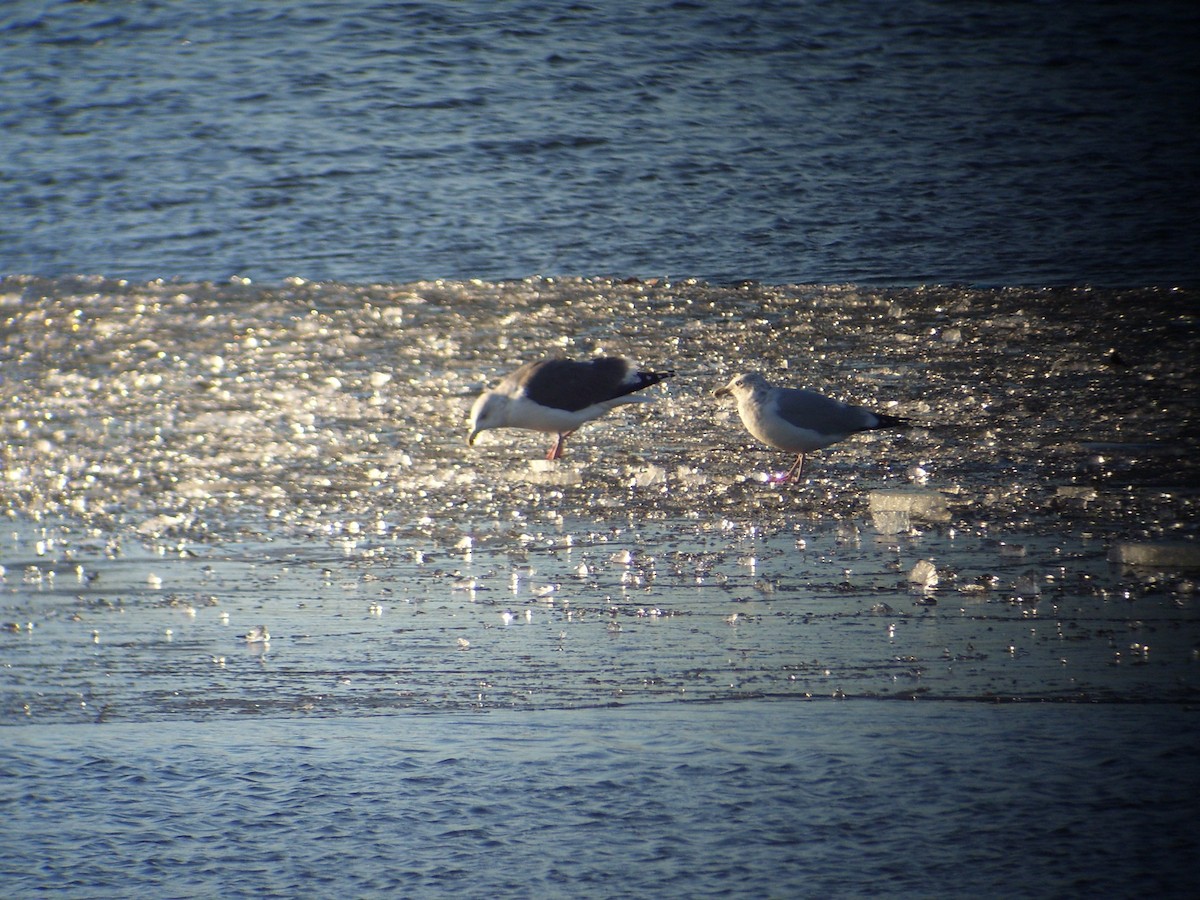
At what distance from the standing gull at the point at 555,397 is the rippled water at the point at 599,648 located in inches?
7.1

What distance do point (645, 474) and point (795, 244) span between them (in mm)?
8307

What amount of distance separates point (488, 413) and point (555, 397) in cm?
37

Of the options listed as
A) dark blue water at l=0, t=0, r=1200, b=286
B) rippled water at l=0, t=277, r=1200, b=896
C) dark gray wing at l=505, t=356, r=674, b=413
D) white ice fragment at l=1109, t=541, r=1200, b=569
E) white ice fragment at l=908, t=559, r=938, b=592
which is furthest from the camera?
dark blue water at l=0, t=0, r=1200, b=286

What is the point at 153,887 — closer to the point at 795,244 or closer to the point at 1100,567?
A: the point at 1100,567

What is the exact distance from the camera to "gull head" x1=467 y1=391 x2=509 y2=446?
734 cm

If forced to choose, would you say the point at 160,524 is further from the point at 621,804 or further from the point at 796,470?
the point at 621,804

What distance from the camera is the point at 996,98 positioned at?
19.2 meters

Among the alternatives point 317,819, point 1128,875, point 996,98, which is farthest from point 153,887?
point 996,98

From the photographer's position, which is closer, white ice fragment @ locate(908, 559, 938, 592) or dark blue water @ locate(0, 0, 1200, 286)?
white ice fragment @ locate(908, 559, 938, 592)

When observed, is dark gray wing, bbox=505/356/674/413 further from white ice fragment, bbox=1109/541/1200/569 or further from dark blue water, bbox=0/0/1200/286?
dark blue water, bbox=0/0/1200/286

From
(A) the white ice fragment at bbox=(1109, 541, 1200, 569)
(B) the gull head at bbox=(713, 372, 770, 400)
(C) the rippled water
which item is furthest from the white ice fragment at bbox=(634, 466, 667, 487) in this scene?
(A) the white ice fragment at bbox=(1109, 541, 1200, 569)

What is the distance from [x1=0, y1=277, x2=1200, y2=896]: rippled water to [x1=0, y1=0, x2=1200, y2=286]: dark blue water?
5.85 meters

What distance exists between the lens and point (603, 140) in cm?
1741

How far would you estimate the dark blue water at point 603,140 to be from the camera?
14.5m
